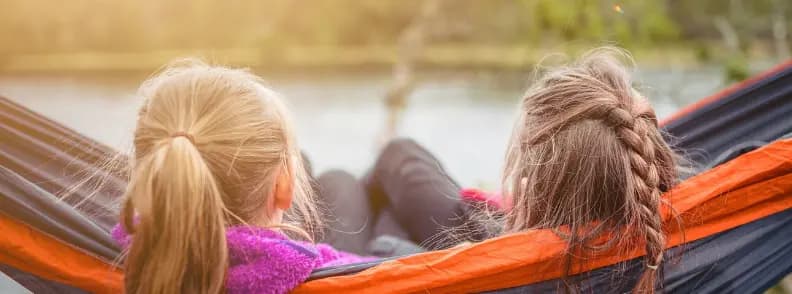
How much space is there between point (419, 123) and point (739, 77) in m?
4.01

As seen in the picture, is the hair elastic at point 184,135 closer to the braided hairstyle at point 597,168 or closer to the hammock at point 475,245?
the hammock at point 475,245

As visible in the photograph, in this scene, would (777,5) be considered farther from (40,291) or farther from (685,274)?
(40,291)

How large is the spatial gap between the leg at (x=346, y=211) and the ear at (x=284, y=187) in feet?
1.52

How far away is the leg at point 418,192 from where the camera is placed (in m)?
1.69

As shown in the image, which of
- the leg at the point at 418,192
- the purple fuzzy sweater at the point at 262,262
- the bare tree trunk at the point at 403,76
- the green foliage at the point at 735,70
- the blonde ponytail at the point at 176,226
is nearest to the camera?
the blonde ponytail at the point at 176,226

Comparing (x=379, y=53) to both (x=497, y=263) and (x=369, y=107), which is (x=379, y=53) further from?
(x=497, y=263)

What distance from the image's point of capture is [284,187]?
116 centimetres

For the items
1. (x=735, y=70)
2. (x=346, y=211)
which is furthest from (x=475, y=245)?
(x=735, y=70)

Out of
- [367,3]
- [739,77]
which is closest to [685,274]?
[739,77]

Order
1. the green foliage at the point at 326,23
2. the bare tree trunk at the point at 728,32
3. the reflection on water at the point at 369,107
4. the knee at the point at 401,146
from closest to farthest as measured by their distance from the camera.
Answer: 1. the knee at the point at 401,146
2. the bare tree trunk at the point at 728,32
3. the green foliage at the point at 326,23
4. the reflection on water at the point at 369,107

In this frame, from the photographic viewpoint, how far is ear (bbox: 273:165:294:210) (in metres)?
1.15

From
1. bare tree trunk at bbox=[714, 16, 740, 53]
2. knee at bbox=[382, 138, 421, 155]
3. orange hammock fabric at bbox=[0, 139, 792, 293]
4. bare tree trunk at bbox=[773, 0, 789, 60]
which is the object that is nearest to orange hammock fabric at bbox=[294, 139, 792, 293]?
orange hammock fabric at bbox=[0, 139, 792, 293]

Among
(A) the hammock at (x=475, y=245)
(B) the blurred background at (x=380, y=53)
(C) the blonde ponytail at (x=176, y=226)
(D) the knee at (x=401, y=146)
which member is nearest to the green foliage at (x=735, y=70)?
(B) the blurred background at (x=380, y=53)

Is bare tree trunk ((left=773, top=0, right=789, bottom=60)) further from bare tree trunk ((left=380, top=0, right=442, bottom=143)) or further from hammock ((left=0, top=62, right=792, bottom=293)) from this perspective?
bare tree trunk ((left=380, top=0, right=442, bottom=143))
